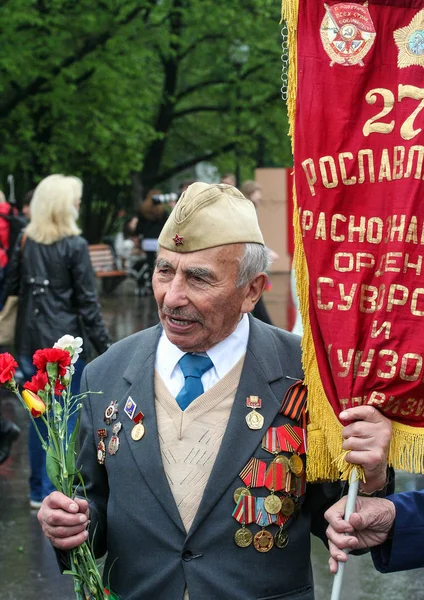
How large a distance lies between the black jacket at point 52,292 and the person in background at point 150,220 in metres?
10.4

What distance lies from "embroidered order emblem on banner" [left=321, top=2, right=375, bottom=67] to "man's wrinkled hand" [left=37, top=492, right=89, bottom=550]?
1.38 metres

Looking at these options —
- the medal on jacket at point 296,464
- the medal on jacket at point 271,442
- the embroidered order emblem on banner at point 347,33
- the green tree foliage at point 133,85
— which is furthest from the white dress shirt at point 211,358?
the green tree foliage at point 133,85

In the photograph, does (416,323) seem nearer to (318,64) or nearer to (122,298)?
(318,64)

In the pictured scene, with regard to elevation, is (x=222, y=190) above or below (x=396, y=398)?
above

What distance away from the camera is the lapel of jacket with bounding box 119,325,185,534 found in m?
3.23

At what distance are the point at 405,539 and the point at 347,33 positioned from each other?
4.62 feet

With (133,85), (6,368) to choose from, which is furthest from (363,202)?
(133,85)

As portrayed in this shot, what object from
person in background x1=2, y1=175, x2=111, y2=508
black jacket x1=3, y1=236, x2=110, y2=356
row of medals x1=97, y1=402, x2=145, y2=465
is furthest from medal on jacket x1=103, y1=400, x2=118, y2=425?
black jacket x1=3, y1=236, x2=110, y2=356

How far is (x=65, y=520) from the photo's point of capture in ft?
10.1

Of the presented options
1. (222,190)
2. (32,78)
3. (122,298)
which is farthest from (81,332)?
(122,298)

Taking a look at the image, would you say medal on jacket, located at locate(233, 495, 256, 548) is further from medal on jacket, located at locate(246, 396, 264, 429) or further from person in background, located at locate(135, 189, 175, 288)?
person in background, located at locate(135, 189, 175, 288)

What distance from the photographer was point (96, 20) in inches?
736

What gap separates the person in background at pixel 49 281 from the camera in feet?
25.6

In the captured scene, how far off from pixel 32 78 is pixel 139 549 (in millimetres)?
16352
